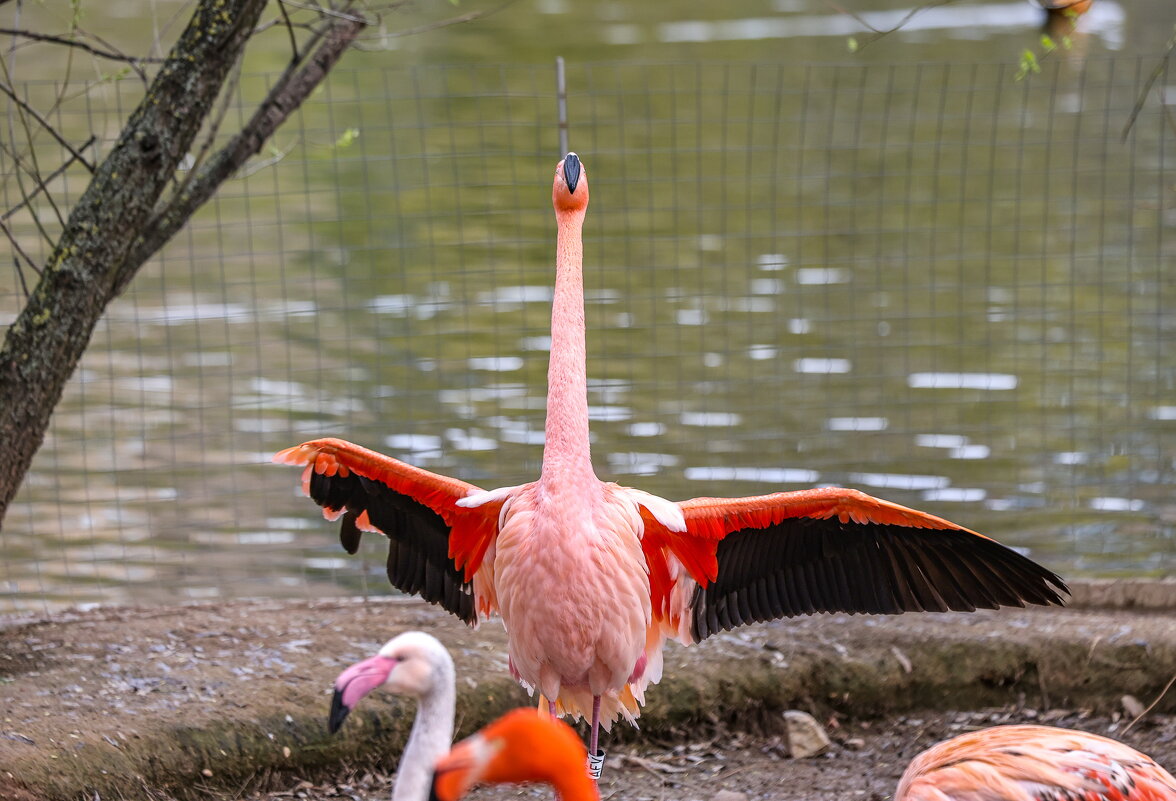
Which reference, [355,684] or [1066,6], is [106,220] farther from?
[1066,6]

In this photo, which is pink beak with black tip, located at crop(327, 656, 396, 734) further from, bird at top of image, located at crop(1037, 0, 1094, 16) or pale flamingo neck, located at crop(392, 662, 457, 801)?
bird at top of image, located at crop(1037, 0, 1094, 16)

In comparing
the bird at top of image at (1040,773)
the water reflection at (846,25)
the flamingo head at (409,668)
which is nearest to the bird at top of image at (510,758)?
the flamingo head at (409,668)

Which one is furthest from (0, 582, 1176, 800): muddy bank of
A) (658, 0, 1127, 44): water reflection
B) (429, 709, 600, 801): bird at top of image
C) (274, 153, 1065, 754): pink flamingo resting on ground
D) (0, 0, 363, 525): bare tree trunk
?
(658, 0, 1127, 44): water reflection

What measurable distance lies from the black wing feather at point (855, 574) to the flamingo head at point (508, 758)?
63.9 inches

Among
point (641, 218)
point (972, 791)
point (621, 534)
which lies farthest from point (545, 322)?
point (972, 791)

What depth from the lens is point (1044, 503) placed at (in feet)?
21.5

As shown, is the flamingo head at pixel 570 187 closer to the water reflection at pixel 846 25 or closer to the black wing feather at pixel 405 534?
the black wing feather at pixel 405 534

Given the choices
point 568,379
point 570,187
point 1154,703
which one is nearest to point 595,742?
point 568,379

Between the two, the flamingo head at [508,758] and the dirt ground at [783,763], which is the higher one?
the flamingo head at [508,758]

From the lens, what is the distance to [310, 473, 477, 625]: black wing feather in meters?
4.03

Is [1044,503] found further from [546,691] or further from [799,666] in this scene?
[546,691]

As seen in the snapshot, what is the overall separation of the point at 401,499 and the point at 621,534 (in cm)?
87

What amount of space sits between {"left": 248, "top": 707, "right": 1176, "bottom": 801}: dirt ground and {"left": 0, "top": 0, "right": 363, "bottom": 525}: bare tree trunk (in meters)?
1.50

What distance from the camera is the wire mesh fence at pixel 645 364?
247 inches
